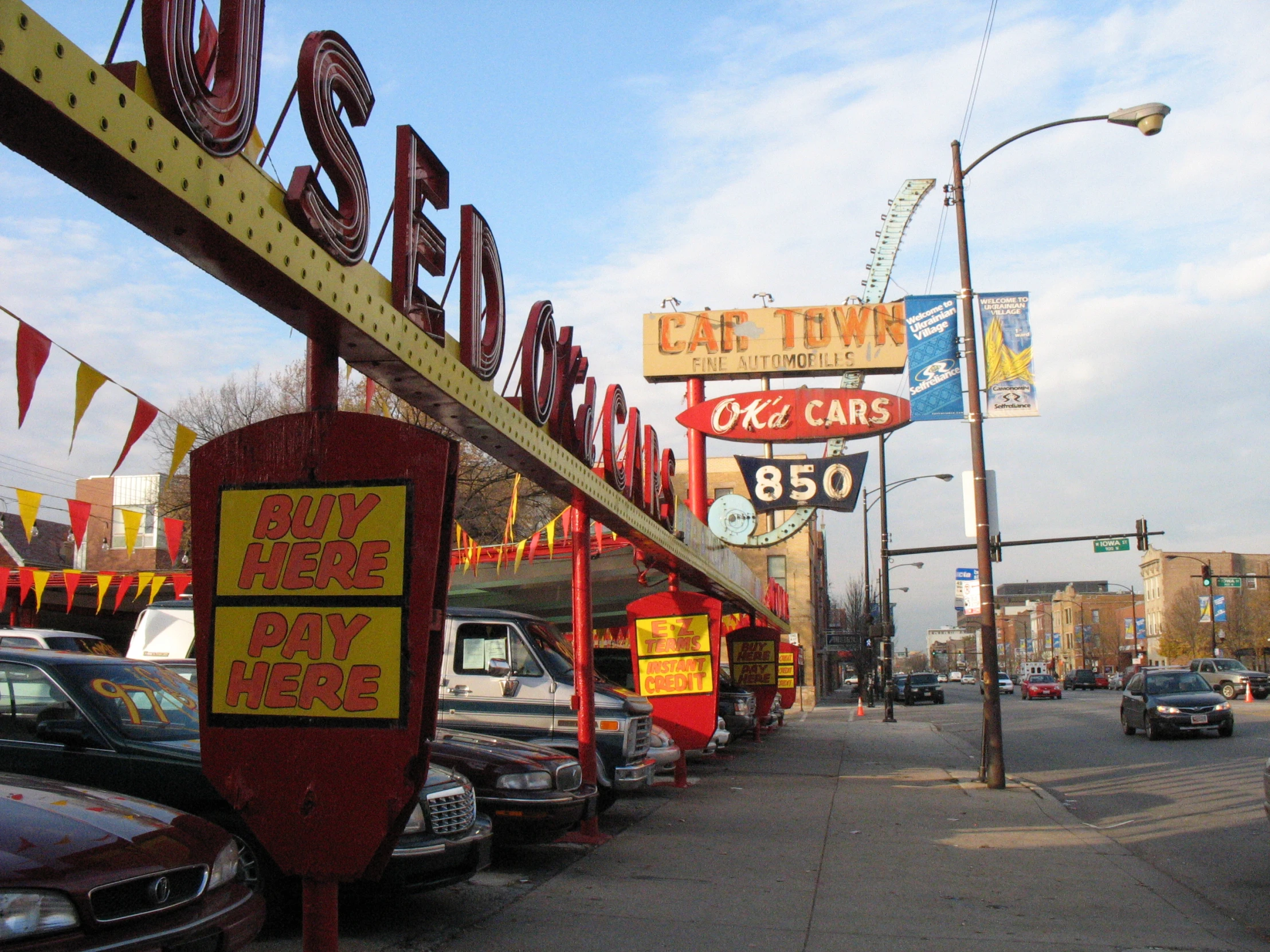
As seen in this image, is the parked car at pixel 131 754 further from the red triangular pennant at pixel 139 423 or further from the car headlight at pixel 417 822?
the red triangular pennant at pixel 139 423

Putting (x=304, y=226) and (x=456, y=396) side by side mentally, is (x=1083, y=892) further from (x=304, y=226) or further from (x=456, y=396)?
(x=304, y=226)

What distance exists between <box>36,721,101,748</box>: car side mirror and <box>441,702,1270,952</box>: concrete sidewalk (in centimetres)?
237

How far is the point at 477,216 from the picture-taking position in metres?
6.72

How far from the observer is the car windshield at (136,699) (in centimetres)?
616

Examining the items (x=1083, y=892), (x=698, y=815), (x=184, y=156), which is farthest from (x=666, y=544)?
(x=184, y=156)

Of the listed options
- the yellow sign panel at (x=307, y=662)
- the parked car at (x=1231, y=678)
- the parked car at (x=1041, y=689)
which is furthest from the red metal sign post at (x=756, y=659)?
the parked car at (x=1041, y=689)

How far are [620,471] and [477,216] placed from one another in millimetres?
5401

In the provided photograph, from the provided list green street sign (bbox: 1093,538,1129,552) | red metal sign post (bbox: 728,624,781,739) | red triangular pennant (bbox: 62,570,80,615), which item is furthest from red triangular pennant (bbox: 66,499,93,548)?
green street sign (bbox: 1093,538,1129,552)

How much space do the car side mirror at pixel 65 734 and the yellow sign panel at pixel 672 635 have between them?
1016 cm

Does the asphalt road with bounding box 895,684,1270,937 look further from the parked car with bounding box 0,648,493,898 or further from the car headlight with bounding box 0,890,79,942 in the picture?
the car headlight with bounding box 0,890,79,942

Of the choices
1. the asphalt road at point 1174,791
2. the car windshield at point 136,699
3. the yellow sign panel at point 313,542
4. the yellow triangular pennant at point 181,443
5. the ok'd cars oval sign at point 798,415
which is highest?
the ok'd cars oval sign at point 798,415

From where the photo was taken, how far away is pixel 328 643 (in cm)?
468

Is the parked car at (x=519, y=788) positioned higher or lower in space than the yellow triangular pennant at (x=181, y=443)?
lower

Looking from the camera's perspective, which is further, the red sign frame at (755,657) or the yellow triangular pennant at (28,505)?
the red sign frame at (755,657)
